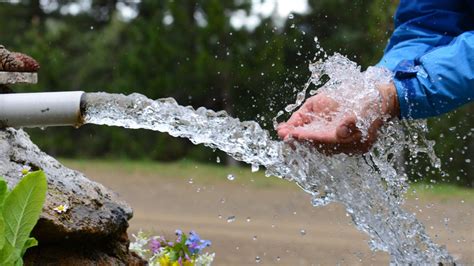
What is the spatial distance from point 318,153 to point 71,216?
1.69 feet

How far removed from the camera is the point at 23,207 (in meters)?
1.56

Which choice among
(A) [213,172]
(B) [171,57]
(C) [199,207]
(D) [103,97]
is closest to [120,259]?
(D) [103,97]

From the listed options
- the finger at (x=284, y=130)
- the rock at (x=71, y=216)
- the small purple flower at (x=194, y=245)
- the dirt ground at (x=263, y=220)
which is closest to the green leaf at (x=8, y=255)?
the rock at (x=71, y=216)

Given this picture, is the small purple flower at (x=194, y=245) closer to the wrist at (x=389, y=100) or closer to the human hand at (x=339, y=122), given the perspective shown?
the human hand at (x=339, y=122)

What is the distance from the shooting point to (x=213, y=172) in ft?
38.5

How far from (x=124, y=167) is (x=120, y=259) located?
415 inches

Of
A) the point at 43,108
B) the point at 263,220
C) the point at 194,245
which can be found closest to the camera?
the point at 43,108

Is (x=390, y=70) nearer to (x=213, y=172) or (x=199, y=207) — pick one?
(x=199, y=207)

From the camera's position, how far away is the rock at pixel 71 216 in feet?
5.94

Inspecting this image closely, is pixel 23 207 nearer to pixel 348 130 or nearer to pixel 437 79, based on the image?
pixel 348 130

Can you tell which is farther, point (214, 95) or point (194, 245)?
point (214, 95)

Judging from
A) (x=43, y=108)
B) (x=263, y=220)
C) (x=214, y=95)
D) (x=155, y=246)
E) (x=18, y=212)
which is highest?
(x=43, y=108)

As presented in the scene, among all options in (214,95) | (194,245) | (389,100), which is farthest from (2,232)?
(214,95)

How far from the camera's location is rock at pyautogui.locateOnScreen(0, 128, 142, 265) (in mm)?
1812
